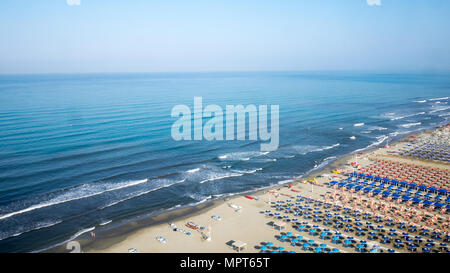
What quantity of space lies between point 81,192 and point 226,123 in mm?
53794

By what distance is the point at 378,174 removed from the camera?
52469mm

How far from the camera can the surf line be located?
7825 cm

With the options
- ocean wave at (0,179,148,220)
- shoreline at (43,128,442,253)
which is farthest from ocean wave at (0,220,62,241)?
shoreline at (43,128,442,253)

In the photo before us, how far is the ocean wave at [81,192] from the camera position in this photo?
40.4 metres

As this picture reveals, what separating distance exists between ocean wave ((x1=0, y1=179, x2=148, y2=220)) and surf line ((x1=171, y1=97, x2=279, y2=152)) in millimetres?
27865

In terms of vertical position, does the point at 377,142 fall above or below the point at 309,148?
above

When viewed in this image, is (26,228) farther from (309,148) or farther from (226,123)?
(226,123)

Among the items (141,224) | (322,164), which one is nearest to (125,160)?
(141,224)

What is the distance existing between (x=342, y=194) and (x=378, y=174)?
12363mm

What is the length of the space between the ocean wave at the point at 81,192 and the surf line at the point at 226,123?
1097 inches

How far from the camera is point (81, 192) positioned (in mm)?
45406
